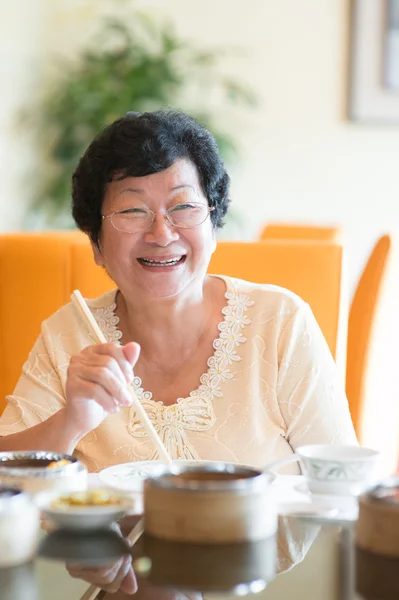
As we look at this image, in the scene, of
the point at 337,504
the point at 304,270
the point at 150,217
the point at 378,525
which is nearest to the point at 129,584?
the point at 378,525

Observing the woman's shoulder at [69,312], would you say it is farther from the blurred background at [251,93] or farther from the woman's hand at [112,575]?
the blurred background at [251,93]

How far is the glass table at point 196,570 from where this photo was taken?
91 cm

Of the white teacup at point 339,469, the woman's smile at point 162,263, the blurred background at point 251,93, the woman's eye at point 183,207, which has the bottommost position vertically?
the white teacup at point 339,469

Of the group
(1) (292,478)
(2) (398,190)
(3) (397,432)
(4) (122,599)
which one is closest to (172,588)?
(4) (122,599)

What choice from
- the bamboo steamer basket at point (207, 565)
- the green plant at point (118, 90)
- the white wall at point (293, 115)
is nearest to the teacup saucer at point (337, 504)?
the bamboo steamer basket at point (207, 565)

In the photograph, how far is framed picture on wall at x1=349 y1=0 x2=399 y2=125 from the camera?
458 cm

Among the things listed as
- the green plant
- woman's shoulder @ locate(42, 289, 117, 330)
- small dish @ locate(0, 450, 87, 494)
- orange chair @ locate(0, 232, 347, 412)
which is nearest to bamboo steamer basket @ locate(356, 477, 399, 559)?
small dish @ locate(0, 450, 87, 494)

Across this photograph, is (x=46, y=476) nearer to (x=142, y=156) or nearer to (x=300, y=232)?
(x=142, y=156)

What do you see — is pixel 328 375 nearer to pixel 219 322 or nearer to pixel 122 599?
pixel 219 322

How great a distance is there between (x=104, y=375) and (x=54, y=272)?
2.84 feet

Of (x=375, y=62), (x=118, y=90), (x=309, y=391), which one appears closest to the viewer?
(x=309, y=391)

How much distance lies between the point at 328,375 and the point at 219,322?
9.7 inches

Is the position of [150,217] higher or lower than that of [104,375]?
higher

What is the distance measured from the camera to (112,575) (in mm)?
954
